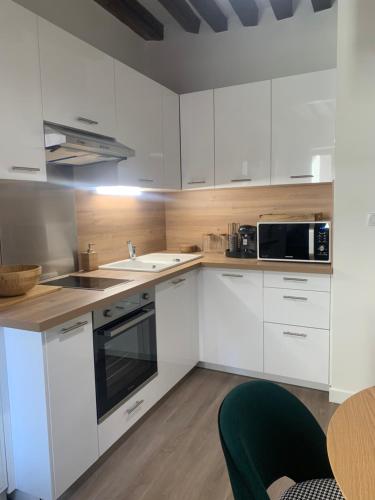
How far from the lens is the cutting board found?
64.5 inches

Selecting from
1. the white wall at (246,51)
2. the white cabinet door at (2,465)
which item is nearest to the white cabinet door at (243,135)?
the white wall at (246,51)

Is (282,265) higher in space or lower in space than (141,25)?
lower

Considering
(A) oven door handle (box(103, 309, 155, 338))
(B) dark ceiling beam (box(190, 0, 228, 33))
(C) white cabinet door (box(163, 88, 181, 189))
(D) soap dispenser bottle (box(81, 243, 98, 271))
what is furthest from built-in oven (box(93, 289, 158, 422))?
(B) dark ceiling beam (box(190, 0, 228, 33))

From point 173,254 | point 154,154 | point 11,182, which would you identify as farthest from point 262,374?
point 11,182

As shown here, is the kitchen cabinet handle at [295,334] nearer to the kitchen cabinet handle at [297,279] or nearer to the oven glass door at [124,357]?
the kitchen cabinet handle at [297,279]

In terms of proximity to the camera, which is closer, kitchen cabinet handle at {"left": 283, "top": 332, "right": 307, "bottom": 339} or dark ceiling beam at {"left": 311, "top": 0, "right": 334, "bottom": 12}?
kitchen cabinet handle at {"left": 283, "top": 332, "right": 307, "bottom": 339}

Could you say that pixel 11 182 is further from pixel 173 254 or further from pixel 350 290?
pixel 350 290

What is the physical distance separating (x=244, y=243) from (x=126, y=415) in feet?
4.99

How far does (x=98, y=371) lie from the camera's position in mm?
1784

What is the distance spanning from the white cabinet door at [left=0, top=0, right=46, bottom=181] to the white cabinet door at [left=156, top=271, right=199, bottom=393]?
105cm

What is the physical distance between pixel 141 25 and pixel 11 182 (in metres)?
2.01

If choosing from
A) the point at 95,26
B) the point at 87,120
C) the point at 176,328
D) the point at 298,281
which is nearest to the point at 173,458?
the point at 176,328

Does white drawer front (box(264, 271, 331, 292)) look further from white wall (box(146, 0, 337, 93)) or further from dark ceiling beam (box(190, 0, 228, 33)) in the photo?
dark ceiling beam (box(190, 0, 228, 33))

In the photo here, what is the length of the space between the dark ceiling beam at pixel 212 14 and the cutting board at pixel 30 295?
7.73 feet
